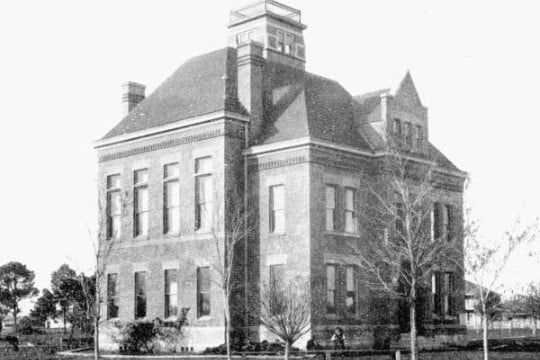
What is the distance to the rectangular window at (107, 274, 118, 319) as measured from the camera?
139ft

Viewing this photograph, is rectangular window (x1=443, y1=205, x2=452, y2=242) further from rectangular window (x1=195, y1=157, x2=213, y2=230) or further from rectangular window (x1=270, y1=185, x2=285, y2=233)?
rectangular window (x1=195, y1=157, x2=213, y2=230)

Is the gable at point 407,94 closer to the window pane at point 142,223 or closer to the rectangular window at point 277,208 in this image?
the rectangular window at point 277,208

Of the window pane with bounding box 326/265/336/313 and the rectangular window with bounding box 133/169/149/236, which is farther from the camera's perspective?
the rectangular window with bounding box 133/169/149/236

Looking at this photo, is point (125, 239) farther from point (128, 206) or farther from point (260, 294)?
point (260, 294)

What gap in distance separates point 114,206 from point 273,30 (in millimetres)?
12952

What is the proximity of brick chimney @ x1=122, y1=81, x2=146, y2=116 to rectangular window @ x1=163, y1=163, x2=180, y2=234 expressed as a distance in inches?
274

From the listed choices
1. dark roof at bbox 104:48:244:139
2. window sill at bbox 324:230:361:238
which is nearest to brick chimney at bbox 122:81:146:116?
dark roof at bbox 104:48:244:139

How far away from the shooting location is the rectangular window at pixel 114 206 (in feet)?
139

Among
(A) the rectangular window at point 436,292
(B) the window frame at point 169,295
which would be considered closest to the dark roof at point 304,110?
(B) the window frame at point 169,295

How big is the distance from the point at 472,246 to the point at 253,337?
12.2 metres

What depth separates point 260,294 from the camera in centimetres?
3603

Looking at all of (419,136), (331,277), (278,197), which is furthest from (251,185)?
(419,136)

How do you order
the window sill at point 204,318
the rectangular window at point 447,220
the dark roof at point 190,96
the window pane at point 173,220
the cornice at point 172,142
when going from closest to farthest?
1. the window sill at point 204,318
2. the cornice at point 172,142
3. the dark roof at point 190,96
4. the window pane at point 173,220
5. the rectangular window at point 447,220

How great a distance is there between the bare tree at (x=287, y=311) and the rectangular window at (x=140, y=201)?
350 inches
